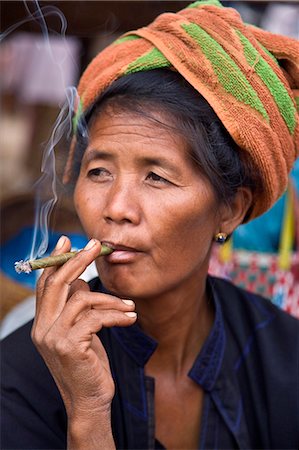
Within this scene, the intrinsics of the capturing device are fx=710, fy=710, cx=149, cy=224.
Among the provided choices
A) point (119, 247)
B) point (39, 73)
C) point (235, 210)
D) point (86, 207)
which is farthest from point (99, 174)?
point (39, 73)

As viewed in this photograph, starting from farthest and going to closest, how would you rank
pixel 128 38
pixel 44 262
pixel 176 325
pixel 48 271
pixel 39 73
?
pixel 39 73, pixel 176 325, pixel 128 38, pixel 48 271, pixel 44 262

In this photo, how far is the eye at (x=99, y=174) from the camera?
209 centimetres

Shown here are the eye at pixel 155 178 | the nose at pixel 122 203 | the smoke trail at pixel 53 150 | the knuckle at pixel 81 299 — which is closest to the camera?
the knuckle at pixel 81 299

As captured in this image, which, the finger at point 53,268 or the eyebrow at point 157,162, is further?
the eyebrow at point 157,162

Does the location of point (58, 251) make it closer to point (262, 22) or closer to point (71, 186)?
point (71, 186)

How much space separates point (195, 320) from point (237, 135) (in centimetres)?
72

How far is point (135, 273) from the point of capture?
1987 millimetres

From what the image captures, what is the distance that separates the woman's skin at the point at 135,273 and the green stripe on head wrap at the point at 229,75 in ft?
0.67

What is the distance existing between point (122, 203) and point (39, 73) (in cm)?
443

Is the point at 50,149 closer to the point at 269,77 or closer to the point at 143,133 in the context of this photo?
the point at 143,133

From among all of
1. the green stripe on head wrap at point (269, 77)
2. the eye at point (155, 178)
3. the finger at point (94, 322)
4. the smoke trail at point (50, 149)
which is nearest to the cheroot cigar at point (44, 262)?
the finger at point (94, 322)

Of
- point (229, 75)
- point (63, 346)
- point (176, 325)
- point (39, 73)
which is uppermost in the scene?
point (229, 75)

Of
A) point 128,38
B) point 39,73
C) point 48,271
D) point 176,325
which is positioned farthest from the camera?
point 39,73

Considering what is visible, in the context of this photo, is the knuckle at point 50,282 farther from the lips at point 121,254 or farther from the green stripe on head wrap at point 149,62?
the green stripe on head wrap at point 149,62
